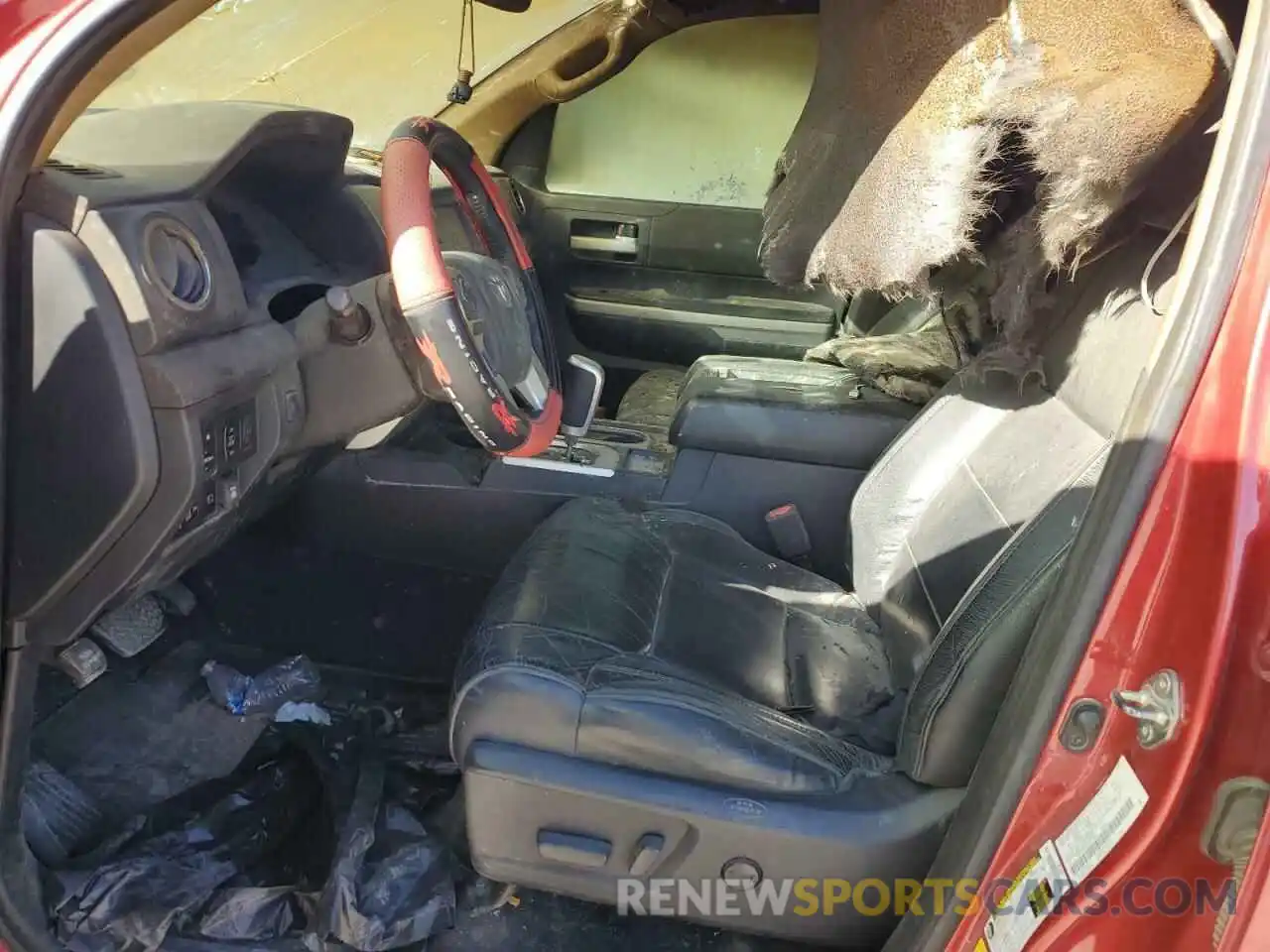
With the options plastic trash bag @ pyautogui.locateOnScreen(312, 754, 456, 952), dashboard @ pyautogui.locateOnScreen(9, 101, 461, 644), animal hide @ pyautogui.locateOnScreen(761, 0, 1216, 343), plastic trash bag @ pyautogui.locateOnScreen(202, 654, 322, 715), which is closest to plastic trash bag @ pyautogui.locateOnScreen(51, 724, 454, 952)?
plastic trash bag @ pyautogui.locateOnScreen(312, 754, 456, 952)

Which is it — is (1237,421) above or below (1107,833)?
above

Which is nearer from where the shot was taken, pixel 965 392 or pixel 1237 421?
pixel 1237 421

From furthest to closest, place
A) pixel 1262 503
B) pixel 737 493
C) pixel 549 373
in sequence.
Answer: pixel 737 493 < pixel 549 373 < pixel 1262 503

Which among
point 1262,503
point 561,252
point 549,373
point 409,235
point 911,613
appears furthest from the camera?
point 561,252

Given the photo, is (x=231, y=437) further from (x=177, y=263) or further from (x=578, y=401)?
(x=578, y=401)

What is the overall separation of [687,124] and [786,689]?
1.75 meters

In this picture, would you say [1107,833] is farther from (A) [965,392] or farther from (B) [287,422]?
(B) [287,422]

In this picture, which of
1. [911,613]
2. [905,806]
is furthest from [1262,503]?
Answer: [911,613]

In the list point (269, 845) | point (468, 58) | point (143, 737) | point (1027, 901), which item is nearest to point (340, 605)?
point (143, 737)

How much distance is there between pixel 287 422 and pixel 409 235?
30 cm

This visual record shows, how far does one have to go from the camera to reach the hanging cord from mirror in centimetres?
240

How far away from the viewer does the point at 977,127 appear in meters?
1.05

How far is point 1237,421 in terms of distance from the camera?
744 millimetres

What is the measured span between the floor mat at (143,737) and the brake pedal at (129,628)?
349mm
